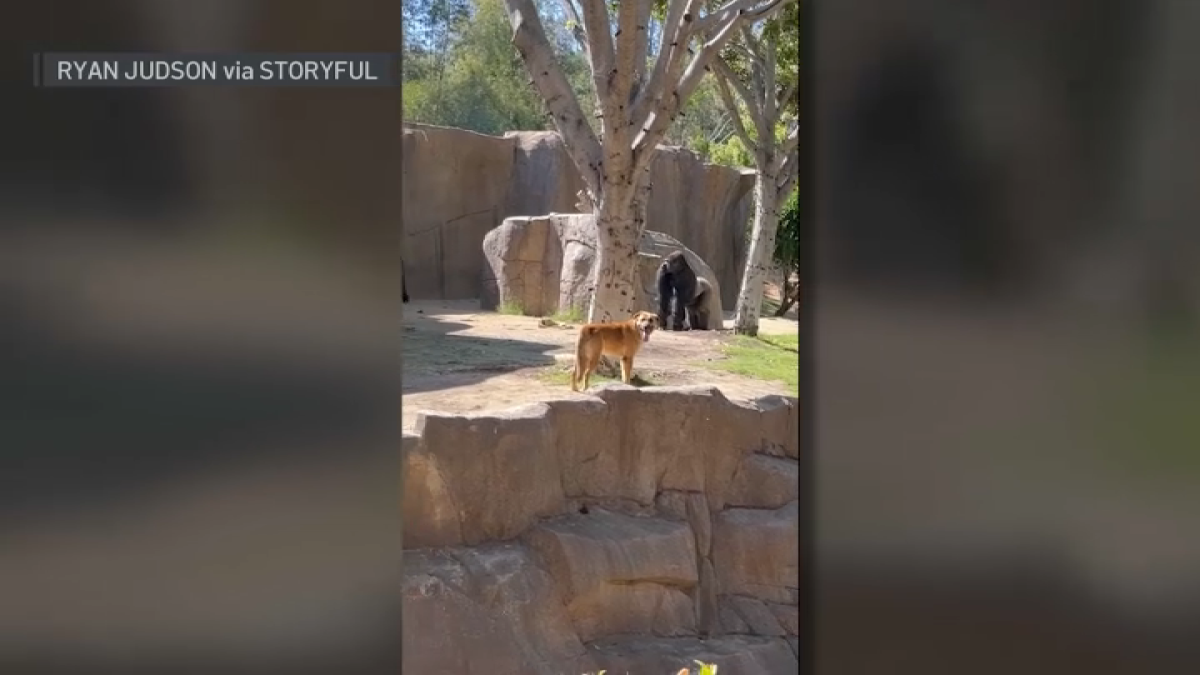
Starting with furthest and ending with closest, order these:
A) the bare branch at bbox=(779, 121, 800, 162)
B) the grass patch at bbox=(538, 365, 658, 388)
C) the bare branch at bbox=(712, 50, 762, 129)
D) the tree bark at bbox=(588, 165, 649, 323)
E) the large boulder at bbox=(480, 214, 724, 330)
A: the large boulder at bbox=(480, 214, 724, 330), the bare branch at bbox=(779, 121, 800, 162), the bare branch at bbox=(712, 50, 762, 129), the grass patch at bbox=(538, 365, 658, 388), the tree bark at bbox=(588, 165, 649, 323)

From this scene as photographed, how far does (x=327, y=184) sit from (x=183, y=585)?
78cm

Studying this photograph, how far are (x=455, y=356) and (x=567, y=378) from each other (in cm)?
163

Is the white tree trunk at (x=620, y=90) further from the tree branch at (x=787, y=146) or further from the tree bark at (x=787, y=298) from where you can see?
the tree bark at (x=787, y=298)

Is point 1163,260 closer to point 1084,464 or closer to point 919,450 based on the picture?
point 1084,464

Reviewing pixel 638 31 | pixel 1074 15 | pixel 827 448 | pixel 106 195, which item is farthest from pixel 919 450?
pixel 638 31

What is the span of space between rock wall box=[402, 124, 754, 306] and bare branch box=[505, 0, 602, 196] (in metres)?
7.84

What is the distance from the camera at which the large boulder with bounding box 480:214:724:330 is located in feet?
45.8

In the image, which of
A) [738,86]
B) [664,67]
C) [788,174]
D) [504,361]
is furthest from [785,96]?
[664,67]

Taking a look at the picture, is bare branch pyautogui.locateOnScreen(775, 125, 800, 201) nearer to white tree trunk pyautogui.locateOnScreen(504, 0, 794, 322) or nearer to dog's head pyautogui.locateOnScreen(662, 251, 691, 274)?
dog's head pyautogui.locateOnScreen(662, 251, 691, 274)

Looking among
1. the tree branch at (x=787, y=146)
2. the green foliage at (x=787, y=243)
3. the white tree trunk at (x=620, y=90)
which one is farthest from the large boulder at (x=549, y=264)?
the white tree trunk at (x=620, y=90)

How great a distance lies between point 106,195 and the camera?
220 centimetres

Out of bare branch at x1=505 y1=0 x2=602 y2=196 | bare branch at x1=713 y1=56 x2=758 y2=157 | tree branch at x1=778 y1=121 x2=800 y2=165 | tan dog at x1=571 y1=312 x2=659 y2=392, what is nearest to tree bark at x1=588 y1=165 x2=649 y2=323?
bare branch at x1=505 y1=0 x2=602 y2=196

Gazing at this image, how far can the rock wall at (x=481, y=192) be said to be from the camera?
16688mm

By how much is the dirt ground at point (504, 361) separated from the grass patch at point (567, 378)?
3 centimetres
